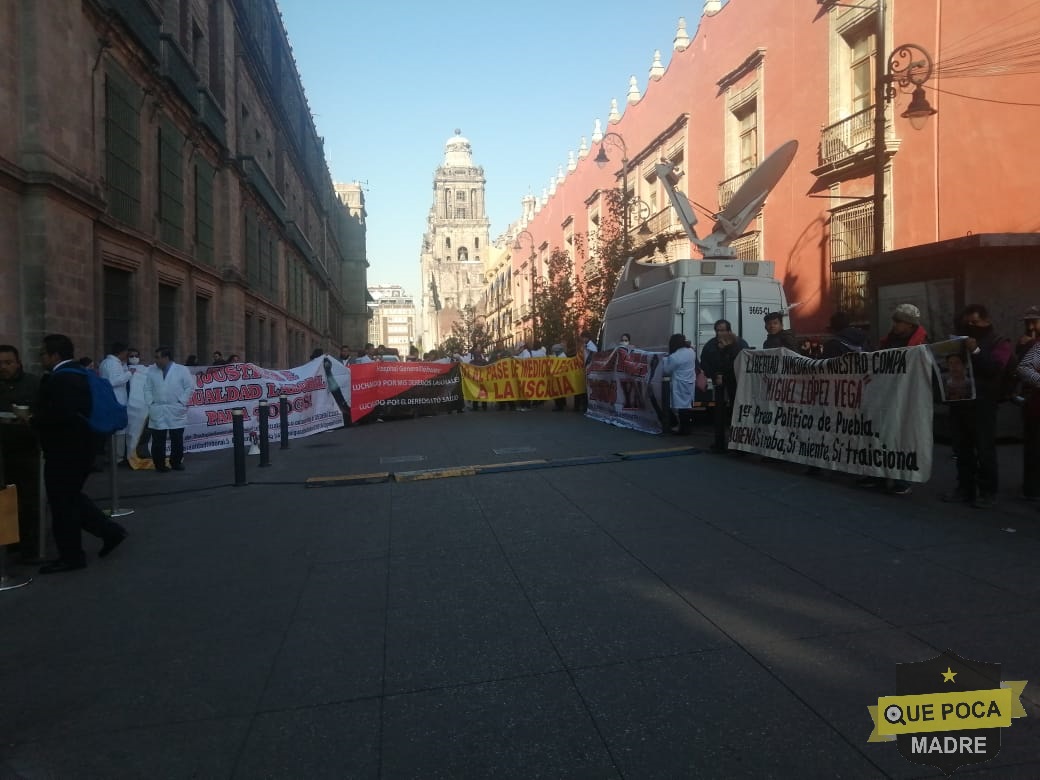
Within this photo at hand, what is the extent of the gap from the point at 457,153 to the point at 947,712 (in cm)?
12292

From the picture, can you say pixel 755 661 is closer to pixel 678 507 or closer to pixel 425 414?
pixel 678 507

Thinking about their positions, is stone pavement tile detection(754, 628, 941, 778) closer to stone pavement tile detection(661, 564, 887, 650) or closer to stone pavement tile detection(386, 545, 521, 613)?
stone pavement tile detection(661, 564, 887, 650)

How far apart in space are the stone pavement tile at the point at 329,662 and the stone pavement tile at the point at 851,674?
6.15 feet

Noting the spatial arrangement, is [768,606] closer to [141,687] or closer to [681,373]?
[141,687]

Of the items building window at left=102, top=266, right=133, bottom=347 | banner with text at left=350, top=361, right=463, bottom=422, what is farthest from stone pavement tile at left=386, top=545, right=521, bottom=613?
banner with text at left=350, top=361, right=463, bottom=422

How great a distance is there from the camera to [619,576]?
5.13m

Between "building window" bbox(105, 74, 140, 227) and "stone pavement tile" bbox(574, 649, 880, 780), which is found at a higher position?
"building window" bbox(105, 74, 140, 227)

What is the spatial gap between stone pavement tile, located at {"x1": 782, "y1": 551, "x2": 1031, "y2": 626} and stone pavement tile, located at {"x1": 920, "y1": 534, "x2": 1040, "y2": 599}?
0.10m

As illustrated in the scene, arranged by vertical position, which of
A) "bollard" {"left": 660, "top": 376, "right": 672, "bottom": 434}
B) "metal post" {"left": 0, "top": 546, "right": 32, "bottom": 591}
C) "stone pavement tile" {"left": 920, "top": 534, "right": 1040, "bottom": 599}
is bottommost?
"metal post" {"left": 0, "top": 546, "right": 32, "bottom": 591}

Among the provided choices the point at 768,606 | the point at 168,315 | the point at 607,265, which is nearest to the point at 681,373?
the point at 768,606

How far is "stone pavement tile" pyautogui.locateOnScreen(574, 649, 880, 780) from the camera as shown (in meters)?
2.84

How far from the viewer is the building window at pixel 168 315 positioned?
55.8 ft

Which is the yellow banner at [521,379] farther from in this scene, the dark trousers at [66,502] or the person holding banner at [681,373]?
the dark trousers at [66,502]

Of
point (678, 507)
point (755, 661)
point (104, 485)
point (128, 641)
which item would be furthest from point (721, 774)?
point (104, 485)
